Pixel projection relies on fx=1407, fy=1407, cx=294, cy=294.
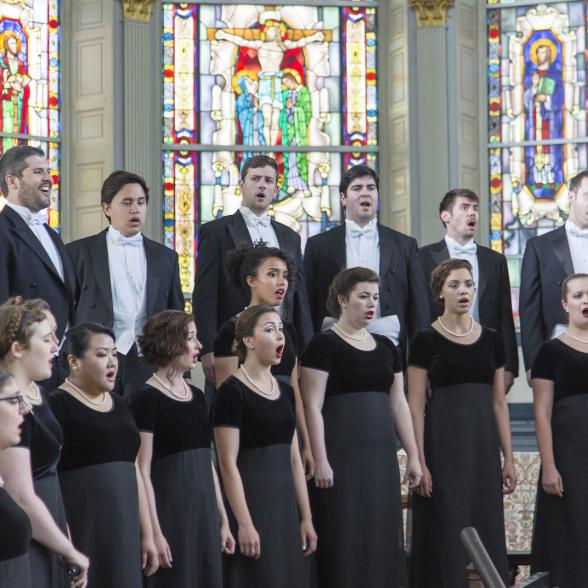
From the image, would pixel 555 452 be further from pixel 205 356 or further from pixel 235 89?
pixel 235 89

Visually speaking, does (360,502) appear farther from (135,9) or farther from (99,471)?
(135,9)

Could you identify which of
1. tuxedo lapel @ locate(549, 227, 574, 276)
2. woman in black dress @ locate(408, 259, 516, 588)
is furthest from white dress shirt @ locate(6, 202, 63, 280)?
tuxedo lapel @ locate(549, 227, 574, 276)

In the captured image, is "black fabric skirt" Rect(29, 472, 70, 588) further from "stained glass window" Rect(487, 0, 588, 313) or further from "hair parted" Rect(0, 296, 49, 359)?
"stained glass window" Rect(487, 0, 588, 313)

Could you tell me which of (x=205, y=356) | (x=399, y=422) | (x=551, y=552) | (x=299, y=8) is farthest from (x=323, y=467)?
(x=299, y=8)

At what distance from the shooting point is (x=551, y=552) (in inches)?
238

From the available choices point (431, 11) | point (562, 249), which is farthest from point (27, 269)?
point (431, 11)

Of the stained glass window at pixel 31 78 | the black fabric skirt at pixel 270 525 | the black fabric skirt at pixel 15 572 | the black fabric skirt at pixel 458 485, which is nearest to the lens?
the black fabric skirt at pixel 15 572

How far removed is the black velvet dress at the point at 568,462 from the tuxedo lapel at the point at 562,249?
2.34 ft

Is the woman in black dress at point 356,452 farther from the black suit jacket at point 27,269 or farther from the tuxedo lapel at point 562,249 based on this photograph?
the tuxedo lapel at point 562,249

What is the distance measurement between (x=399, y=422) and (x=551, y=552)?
92 cm

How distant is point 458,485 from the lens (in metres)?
5.93

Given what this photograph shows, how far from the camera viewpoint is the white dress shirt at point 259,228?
638cm

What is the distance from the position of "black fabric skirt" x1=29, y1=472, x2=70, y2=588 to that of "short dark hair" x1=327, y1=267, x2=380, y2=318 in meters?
1.78

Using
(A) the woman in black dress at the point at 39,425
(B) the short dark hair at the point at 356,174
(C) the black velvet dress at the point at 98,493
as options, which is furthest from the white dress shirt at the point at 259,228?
(A) the woman in black dress at the point at 39,425
